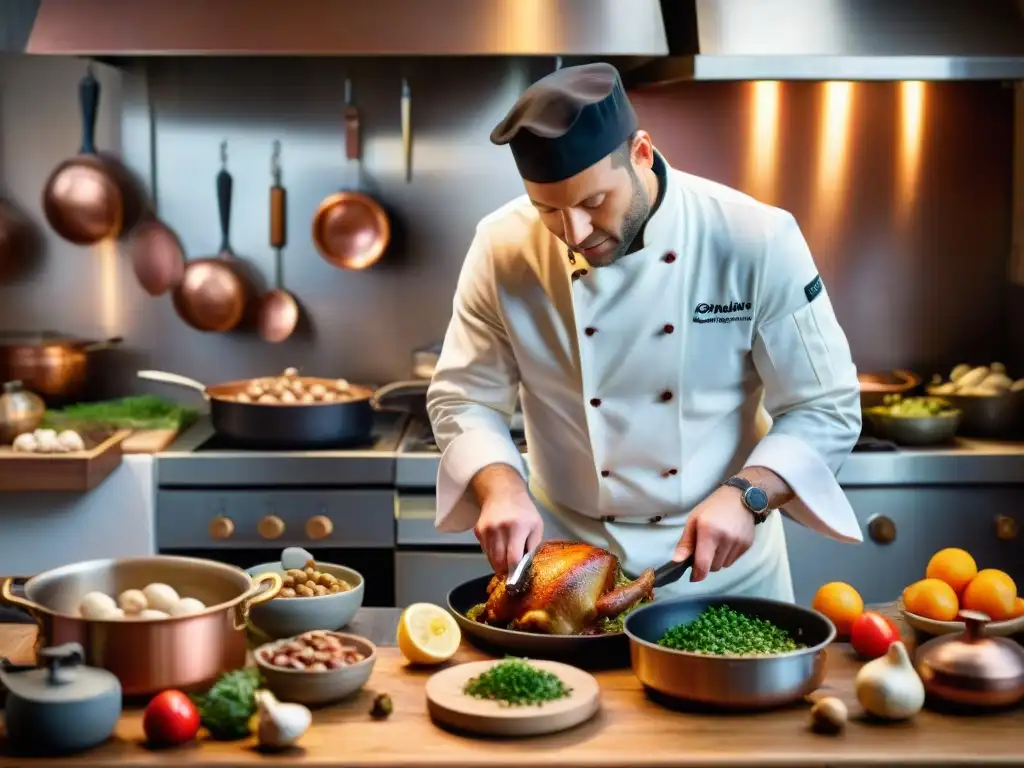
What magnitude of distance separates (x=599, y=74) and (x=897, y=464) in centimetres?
175

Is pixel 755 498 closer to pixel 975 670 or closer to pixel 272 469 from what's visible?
pixel 975 670

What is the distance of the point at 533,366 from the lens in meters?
2.29

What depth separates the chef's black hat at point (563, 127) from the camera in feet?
6.01

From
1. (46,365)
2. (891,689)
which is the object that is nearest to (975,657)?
(891,689)

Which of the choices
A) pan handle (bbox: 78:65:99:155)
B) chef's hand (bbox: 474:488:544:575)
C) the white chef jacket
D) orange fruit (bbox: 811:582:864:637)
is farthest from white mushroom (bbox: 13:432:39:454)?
orange fruit (bbox: 811:582:864:637)

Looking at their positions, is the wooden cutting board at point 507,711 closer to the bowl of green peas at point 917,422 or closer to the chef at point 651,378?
the chef at point 651,378

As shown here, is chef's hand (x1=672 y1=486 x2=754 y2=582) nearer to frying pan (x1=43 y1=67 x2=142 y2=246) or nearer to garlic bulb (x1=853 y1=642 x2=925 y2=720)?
garlic bulb (x1=853 y1=642 x2=925 y2=720)

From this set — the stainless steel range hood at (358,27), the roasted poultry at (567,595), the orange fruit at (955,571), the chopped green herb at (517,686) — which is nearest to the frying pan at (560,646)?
the roasted poultry at (567,595)

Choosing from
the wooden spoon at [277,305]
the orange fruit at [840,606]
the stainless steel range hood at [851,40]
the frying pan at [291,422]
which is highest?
the stainless steel range hood at [851,40]

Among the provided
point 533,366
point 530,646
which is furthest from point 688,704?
point 533,366

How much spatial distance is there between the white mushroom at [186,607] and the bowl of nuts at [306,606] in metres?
0.16

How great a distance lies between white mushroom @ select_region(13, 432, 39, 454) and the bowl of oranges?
218cm

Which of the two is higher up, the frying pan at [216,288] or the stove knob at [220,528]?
the frying pan at [216,288]

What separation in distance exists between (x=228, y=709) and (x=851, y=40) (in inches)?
95.6
